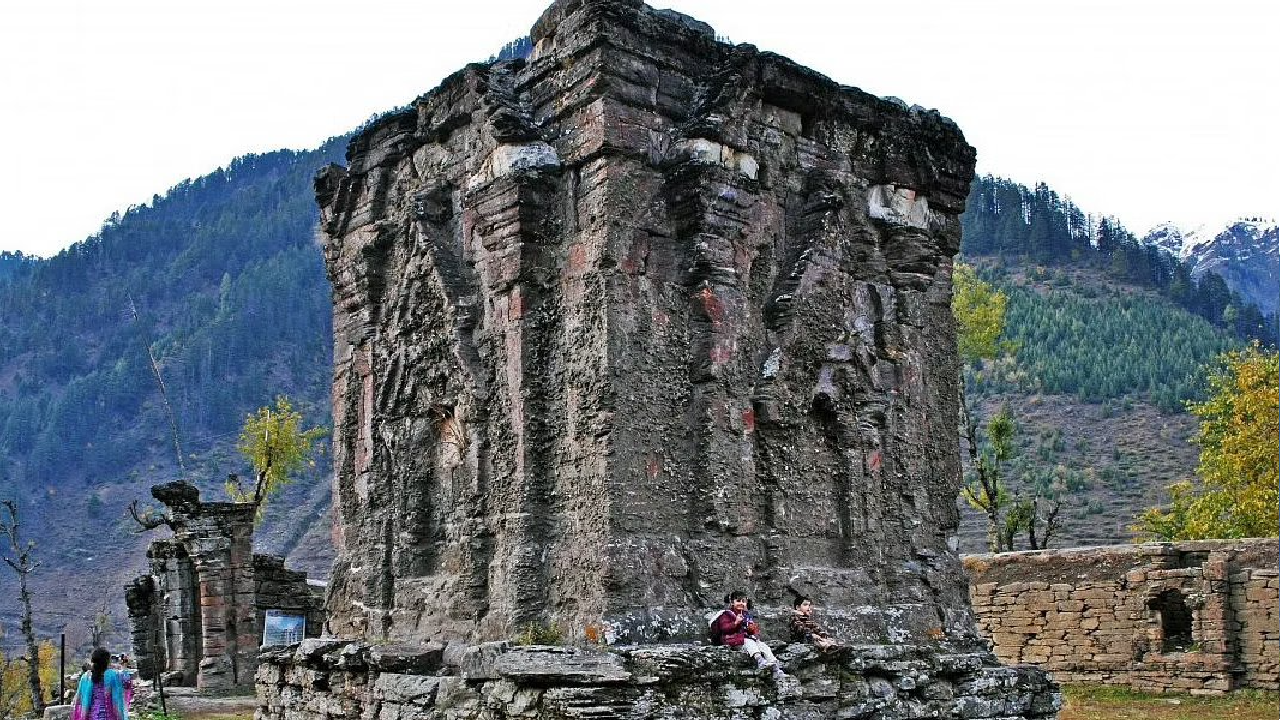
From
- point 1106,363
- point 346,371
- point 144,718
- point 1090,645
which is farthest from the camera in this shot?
point 1106,363

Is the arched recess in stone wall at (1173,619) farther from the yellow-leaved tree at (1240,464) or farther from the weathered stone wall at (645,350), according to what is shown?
the weathered stone wall at (645,350)

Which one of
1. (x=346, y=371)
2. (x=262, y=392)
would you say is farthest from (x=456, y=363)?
(x=262, y=392)

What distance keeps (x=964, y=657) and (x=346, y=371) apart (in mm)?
5344

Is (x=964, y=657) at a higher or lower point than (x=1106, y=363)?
lower

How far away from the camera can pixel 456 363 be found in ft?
32.0

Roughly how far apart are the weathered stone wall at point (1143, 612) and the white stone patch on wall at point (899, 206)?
11.0 m

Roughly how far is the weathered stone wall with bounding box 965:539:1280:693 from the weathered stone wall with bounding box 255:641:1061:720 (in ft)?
36.3

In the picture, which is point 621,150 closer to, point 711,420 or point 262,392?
point 711,420

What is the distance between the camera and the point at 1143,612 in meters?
20.5

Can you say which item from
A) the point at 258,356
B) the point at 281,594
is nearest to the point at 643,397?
the point at 281,594

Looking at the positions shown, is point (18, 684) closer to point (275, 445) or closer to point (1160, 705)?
point (275, 445)

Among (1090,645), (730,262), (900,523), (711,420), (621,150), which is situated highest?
(621,150)

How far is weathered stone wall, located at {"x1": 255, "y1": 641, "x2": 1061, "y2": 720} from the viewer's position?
7539mm

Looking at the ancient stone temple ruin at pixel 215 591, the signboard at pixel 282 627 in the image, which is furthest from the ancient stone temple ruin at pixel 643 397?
the ancient stone temple ruin at pixel 215 591
